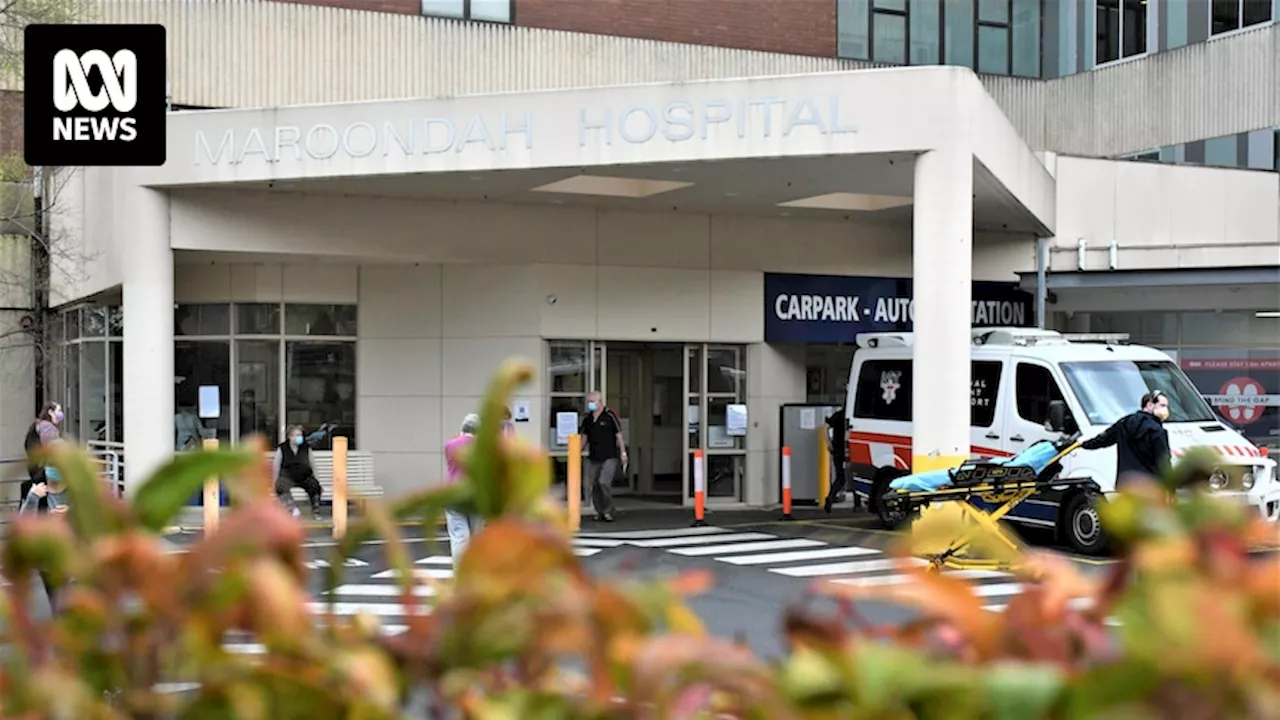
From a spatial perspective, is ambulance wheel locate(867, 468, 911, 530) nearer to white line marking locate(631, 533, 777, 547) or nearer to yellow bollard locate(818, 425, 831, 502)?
white line marking locate(631, 533, 777, 547)

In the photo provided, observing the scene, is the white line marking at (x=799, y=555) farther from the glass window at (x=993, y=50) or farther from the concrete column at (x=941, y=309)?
the glass window at (x=993, y=50)

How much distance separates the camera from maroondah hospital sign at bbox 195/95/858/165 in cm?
1583

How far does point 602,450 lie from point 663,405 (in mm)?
3313

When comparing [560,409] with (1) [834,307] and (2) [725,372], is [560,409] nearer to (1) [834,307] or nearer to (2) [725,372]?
(2) [725,372]

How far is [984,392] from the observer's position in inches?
679

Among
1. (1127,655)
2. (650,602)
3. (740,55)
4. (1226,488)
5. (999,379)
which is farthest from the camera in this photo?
(740,55)

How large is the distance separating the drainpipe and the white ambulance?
3703 millimetres

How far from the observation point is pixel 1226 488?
14.7 meters

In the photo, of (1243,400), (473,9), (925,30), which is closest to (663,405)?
(473,9)

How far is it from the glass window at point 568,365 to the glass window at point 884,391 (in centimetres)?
408

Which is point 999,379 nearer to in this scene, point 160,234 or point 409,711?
point 160,234

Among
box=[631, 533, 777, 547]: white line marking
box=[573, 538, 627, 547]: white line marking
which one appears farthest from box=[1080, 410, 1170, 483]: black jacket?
box=[573, 538, 627, 547]: white line marking

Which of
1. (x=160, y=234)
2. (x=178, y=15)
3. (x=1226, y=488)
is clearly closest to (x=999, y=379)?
(x=1226, y=488)

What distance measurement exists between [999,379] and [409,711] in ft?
53.5
